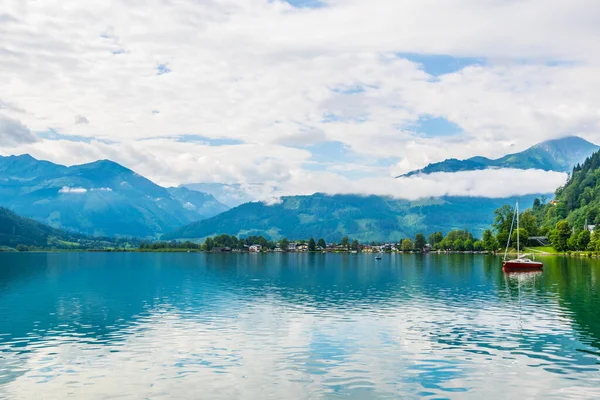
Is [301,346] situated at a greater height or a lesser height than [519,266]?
lesser

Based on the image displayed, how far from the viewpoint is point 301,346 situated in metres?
46.6

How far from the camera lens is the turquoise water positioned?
34.6 meters

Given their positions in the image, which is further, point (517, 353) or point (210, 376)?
point (517, 353)

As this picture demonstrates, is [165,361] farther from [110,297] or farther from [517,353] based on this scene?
[110,297]

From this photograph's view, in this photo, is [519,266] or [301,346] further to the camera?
[519,266]

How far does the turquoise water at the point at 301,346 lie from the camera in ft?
113

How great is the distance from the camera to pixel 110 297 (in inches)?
3415

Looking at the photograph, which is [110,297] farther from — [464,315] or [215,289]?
[464,315]

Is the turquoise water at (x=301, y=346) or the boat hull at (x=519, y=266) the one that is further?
the boat hull at (x=519, y=266)

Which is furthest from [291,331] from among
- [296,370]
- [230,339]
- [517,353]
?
[517,353]

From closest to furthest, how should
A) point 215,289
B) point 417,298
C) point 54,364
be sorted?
1. point 54,364
2. point 417,298
3. point 215,289

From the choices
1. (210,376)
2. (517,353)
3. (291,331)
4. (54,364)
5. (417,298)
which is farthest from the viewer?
(417,298)

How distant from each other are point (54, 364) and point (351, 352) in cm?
2335

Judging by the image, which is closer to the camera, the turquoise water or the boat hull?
the turquoise water
